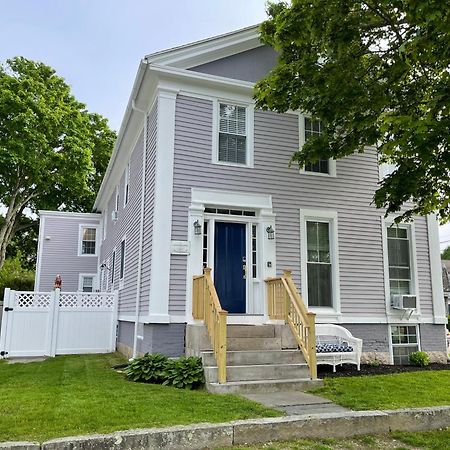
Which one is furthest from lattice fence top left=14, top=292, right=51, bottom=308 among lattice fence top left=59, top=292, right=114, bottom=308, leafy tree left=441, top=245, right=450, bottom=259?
leafy tree left=441, top=245, right=450, bottom=259

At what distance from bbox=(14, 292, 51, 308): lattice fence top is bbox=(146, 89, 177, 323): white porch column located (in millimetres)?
4384

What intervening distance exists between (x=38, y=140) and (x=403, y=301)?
17727 mm

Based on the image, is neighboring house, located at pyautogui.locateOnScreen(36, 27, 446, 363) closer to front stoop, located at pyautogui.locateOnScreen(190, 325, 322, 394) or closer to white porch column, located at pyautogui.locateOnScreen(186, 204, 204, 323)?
white porch column, located at pyautogui.locateOnScreen(186, 204, 204, 323)

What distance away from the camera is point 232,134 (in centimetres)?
888

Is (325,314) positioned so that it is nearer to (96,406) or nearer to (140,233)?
(140,233)

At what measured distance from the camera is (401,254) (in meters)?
9.88

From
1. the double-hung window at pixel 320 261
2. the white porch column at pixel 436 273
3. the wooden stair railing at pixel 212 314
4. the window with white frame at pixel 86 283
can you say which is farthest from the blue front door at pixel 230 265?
the window with white frame at pixel 86 283

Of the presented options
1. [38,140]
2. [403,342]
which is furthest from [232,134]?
[38,140]

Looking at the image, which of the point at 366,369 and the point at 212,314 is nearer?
the point at 212,314

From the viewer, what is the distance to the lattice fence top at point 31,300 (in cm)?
1048

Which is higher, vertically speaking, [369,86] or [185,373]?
[369,86]

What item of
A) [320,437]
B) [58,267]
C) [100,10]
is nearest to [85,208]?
[58,267]

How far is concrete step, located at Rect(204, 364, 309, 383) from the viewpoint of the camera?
239 inches

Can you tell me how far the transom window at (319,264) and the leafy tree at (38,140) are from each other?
51.9ft
